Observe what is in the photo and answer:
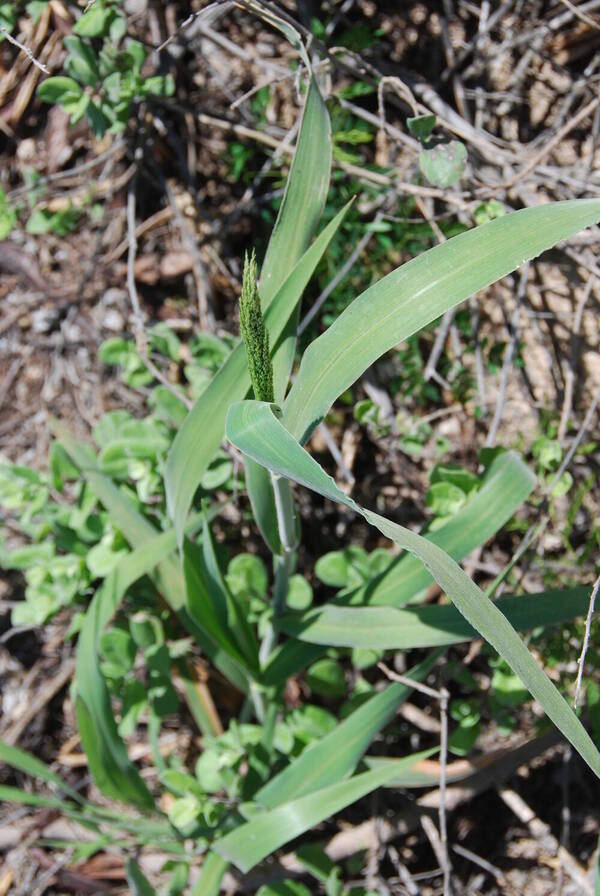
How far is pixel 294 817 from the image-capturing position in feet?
3.85

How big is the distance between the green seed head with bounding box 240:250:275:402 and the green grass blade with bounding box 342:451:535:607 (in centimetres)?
40

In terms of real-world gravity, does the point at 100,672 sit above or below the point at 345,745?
above

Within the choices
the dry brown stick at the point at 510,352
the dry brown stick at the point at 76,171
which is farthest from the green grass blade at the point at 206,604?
the dry brown stick at the point at 76,171

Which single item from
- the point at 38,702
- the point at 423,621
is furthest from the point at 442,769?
the point at 38,702

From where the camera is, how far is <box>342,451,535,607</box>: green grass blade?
3.64 ft

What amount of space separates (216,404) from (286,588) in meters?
0.34

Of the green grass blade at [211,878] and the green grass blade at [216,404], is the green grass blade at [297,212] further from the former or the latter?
the green grass blade at [211,878]

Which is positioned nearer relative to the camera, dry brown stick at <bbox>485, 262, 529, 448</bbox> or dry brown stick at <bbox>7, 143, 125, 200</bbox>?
dry brown stick at <bbox>485, 262, 529, 448</bbox>

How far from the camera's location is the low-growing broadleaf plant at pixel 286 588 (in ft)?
2.62

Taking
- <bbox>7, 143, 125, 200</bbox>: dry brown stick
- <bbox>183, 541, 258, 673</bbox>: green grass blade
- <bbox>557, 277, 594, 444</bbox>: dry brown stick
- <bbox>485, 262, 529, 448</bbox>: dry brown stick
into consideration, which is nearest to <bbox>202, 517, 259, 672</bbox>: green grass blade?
<bbox>183, 541, 258, 673</bbox>: green grass blade

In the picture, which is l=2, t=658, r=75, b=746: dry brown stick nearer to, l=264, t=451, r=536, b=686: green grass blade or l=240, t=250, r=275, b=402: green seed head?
l=264, t=451, r=536, b=686: green grass blade

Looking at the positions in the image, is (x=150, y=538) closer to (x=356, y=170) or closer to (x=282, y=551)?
(x=282, y=551)

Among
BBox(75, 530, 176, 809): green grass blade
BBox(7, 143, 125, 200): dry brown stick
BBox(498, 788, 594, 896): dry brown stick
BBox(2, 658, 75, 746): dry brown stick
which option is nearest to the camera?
BBox(75, 530, 176, 809): green grass blade

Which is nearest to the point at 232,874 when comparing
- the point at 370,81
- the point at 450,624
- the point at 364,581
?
the point at 364,581
